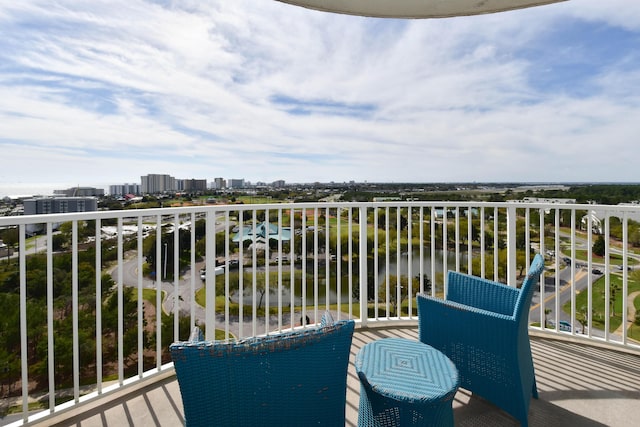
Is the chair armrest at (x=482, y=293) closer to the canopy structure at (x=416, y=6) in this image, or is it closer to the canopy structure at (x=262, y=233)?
the canopy structure at (x=262, y=233)

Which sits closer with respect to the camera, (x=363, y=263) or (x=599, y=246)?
(x=599, y=246)

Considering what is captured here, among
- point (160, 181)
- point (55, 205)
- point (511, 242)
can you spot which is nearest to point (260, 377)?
point (55, 205)

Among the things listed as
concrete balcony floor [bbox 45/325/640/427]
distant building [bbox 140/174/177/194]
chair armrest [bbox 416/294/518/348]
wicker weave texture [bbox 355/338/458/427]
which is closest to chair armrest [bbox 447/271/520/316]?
chair armrest [bbox 416/294/518/348]

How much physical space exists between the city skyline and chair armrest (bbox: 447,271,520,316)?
3.99m

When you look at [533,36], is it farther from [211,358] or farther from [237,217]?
[211,358]

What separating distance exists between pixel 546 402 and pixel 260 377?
7.61 ft

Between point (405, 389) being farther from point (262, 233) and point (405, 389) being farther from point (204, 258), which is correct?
point (262, 233)

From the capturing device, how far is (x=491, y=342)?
193 centimetres

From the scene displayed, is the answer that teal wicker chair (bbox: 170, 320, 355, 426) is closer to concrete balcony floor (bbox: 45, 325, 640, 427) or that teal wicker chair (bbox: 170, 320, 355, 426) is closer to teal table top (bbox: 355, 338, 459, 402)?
teal table top (bbox: 355, 338, 459, 402)

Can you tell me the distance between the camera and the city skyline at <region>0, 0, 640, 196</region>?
22.6 feet

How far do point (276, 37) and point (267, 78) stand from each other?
8.76 ft

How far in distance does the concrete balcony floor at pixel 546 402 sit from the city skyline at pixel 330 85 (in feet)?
14.8

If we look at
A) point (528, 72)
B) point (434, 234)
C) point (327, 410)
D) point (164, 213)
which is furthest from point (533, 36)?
point (327, 410)

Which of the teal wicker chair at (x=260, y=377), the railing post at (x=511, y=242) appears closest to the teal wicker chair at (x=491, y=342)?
the teal wicker chair at (x=260, y=377)
